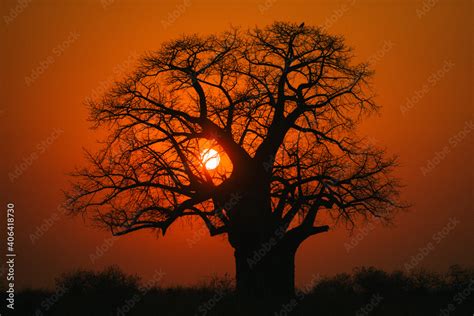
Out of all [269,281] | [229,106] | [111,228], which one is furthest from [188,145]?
[269,281]

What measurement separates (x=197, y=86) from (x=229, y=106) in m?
1.01

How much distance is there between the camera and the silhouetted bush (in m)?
17.6

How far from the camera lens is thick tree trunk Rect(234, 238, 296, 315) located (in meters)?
18.9

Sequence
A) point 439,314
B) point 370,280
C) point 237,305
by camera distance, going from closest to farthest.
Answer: point 237,305, point 439,314, point 370,280

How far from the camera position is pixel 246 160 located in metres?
19.1

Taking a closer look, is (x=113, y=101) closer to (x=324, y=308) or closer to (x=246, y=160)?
(x=246, y=160)

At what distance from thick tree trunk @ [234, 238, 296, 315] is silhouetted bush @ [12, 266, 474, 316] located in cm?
41

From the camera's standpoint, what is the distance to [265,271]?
1898 cm

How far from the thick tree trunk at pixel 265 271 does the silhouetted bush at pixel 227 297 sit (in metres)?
0.41

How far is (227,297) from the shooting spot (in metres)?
18.1

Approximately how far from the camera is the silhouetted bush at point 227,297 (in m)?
17.6

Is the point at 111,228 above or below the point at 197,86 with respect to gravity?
below

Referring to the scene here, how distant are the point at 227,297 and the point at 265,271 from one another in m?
1.41

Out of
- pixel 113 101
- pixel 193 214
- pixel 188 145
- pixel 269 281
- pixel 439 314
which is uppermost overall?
pixel 113 101
